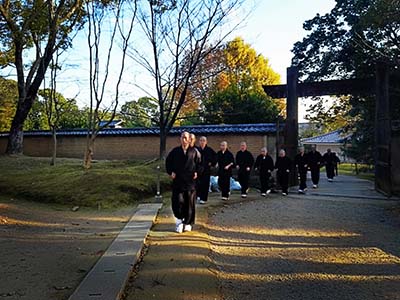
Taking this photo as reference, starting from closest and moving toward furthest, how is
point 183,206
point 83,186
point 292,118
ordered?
point 183,206
point 83,186
point 292,118

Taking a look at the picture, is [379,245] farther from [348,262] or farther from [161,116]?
[161,116]

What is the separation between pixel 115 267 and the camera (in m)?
4.91

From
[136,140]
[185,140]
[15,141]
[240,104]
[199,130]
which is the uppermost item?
[240,104]

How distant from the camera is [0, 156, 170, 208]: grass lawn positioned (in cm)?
1144

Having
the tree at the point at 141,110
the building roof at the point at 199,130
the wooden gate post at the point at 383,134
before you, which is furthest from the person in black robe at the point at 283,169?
the tree at the point at 141,110

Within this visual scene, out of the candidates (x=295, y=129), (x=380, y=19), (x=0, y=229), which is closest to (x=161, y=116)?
(x=295, y=129)

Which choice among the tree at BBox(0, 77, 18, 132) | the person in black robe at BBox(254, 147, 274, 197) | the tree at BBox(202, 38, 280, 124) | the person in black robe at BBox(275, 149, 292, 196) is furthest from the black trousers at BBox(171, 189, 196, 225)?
the tree at BBox(0, 77, 18, 132)

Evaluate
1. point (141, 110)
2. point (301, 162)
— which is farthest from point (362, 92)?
point (141, 110)

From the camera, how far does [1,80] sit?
77.9 feet

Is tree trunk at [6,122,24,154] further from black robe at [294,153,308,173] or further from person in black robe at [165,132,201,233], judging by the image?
person in black robe at [165,132,201,233]

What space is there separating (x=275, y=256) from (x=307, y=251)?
1.85 ft

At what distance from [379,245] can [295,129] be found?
28.0ft

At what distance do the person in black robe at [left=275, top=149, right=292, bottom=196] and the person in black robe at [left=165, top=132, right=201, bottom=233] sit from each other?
21.2 ft

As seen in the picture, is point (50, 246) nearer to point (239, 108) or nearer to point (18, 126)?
point (18, 126)
